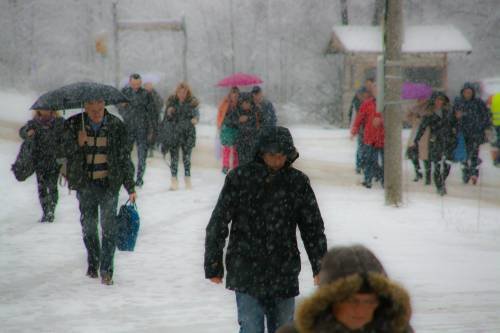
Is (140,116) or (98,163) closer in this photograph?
(98,163)

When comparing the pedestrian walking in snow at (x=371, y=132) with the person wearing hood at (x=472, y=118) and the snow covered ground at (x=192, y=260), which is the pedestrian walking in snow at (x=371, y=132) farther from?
the person wearing hood at (x=472, y=118)

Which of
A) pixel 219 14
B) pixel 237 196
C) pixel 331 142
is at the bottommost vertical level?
pixel 331 142

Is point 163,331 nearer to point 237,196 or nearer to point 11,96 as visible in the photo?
point 237,196

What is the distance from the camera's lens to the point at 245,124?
1277cm

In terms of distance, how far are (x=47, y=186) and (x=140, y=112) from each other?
11.0 ft

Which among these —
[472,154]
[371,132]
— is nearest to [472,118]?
[472,154]

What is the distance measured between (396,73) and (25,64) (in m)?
48.3

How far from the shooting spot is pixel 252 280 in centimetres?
446

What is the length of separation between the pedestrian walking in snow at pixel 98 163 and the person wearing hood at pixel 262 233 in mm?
2910

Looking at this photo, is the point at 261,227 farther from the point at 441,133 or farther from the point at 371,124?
the point at 441,133

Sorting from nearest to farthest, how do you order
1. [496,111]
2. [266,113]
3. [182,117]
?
1. [266,113]
2. [182,117]
3. [496,111]

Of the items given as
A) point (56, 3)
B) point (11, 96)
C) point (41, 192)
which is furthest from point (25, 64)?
point (41, 192)

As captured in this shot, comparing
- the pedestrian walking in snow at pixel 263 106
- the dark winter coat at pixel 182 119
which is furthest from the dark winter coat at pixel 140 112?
the pedestrian walking in snow at pixel 263 106

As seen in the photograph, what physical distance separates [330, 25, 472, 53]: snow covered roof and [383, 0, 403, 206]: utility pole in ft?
66.5
